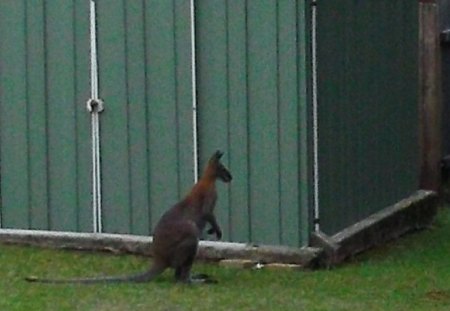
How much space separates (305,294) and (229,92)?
1.89 meters

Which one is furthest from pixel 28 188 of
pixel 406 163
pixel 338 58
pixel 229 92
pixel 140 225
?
pixel 406 163

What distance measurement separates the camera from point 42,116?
11930 mm

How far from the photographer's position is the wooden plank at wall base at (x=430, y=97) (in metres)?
14.3

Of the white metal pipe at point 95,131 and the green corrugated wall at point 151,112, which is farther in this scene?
the white metal pipe at point 95,131

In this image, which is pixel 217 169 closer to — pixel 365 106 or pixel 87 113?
pixel 87 113

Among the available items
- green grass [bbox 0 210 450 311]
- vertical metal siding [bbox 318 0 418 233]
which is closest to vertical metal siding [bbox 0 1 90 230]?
green grass [bbox 0 210 450 311]

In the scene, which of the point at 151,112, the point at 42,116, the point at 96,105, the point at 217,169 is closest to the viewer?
the point at 217,169

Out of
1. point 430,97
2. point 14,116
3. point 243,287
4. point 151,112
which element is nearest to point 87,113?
point 151,112

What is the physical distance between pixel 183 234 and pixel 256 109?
4.47ft

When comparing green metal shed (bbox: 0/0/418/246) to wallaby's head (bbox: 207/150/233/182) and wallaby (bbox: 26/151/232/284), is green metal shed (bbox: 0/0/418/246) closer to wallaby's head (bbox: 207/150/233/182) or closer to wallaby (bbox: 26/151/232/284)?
wallaby's head (bbox: 207/150/233/182)

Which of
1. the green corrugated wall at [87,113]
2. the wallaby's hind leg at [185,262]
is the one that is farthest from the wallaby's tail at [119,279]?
the green corrugated wall at [87,113]

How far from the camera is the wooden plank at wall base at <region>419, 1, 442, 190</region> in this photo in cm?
1427

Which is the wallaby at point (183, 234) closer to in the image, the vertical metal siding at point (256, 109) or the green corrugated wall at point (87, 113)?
the vertical metal siding at point (256, 109)

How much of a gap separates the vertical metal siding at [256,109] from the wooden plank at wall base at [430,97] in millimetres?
3421
